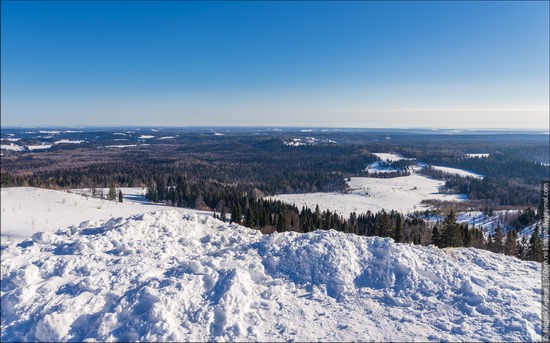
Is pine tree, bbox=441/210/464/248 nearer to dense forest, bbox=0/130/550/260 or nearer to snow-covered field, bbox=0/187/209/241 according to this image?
dense forest, bbox=0/130/550/260

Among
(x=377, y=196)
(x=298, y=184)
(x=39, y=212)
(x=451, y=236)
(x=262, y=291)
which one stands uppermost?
(x=39, y=212)

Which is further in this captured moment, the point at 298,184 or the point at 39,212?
the point at 298,184

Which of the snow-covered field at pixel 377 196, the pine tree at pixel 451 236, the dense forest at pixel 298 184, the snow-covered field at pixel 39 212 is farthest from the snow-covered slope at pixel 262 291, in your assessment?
the snow-covered field at pixel 377 196

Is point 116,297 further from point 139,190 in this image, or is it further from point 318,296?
point 139,190

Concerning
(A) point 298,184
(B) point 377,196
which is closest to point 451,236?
(B) point 377,196

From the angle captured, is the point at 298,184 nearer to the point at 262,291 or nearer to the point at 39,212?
the point at 39,212

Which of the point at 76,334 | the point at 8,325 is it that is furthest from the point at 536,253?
the point at 8,325

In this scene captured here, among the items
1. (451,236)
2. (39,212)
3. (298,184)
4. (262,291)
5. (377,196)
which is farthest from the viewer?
(298,184)
